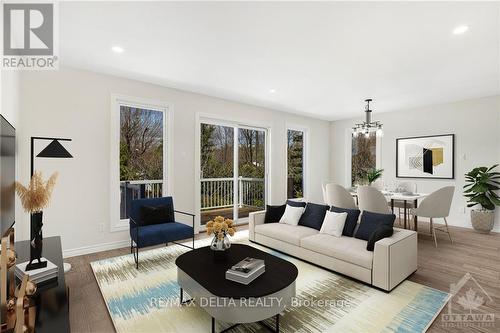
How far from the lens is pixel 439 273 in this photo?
297 cm

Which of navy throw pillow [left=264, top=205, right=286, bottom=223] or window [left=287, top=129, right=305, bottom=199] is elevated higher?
window [left=287, top=129, right=305, bottom=199]

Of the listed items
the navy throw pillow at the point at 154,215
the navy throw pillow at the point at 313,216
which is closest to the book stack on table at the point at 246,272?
the navy throw pillow at the point at 313,216

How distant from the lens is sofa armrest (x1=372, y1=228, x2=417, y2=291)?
8.13ft

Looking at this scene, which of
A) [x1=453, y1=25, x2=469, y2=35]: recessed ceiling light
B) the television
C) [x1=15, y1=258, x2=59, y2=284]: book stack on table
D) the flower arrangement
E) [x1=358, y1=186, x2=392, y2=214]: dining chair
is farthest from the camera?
[x1=358, y1=186, x2=392, y2=214]: dining chair

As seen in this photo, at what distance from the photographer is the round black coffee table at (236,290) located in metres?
1.76

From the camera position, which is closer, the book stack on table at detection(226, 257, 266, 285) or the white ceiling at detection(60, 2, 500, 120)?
the book stack on table at detection(226, 257, 266, 285)

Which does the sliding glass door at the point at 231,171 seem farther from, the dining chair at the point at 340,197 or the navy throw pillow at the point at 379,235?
the navy throw pillow at the point at 379,235

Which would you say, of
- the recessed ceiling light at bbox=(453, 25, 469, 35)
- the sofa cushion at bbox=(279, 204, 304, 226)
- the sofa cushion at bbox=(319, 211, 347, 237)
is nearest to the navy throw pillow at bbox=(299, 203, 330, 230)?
the sofa cushion at bbox=(279, 204, 304, 226)

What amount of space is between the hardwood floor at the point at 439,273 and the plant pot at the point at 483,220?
0.50ft

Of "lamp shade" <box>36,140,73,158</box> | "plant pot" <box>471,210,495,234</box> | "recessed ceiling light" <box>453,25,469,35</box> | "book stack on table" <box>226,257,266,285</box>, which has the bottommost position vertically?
"plant pot" <box>471,210,495,234</box>

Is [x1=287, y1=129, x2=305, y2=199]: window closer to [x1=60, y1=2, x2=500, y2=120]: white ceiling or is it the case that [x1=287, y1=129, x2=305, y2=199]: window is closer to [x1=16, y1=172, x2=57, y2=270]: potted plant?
[x1=60, y1=2, x2=500, y2=120]: white ceiling

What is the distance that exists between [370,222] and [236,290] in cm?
207

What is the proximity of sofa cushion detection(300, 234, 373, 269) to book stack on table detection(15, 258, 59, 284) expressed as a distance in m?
2.62

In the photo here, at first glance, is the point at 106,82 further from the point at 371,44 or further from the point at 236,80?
the point at 371,44
